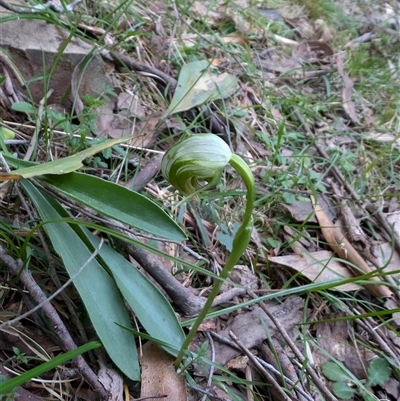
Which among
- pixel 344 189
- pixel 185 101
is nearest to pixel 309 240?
pixel 344 189

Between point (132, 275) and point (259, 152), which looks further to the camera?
point (259, 152)

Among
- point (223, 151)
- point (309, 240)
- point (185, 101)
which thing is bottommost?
point (309, 240)

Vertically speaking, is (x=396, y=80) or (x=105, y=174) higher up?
(x=396, y=80)

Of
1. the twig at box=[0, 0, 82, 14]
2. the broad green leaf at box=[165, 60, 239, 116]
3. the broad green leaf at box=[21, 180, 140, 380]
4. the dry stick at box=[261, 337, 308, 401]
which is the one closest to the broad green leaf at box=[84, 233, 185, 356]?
the broad green leaf at box=[21, 180, 140, 380]

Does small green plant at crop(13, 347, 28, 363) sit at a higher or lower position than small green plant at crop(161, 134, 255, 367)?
lower

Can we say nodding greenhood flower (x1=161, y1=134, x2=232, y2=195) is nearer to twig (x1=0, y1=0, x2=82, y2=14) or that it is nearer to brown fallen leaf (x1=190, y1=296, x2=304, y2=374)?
brown fallen leaf (x1=190, y1=296, x2=304, y2=374)

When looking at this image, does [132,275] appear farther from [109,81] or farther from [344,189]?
[344,189]

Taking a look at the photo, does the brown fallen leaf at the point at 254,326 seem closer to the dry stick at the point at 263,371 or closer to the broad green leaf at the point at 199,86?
the dry stick at the point at 263,371

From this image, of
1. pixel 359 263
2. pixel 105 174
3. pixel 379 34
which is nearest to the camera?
pixel 105 174
